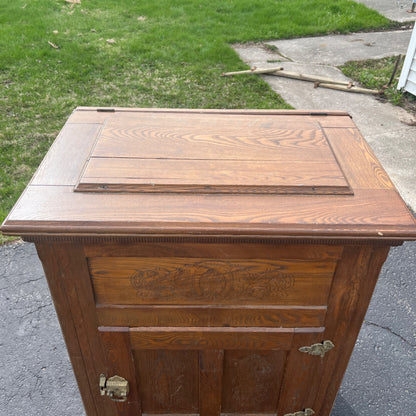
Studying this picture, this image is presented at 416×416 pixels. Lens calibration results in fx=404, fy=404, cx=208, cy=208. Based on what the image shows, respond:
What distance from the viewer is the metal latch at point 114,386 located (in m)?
1.50

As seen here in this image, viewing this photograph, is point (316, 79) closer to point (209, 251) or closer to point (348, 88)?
point (348, 88)

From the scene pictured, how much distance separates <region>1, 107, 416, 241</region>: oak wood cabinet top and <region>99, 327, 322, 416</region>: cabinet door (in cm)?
46

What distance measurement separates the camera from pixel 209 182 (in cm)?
128

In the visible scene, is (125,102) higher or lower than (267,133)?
lower

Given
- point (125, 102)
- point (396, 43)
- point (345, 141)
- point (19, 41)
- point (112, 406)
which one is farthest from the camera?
point (396, 43)

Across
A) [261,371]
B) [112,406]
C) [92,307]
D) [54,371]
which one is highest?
[92,307]

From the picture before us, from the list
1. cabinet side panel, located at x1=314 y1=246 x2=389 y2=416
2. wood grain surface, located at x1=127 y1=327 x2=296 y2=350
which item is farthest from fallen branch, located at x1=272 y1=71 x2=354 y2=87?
wood grain surface, located at x1=127 y1=327 x2=296 y2=350

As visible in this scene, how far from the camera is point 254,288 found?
1304 millimetres

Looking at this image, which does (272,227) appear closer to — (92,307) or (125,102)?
(92,307)

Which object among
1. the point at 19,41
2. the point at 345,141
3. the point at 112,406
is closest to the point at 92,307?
the point at 112,406

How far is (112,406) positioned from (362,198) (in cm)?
126

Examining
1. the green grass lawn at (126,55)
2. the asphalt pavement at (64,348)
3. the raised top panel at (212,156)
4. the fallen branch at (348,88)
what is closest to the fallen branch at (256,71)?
the green grass lawn at (126,55)

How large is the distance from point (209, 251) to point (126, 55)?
500 cm

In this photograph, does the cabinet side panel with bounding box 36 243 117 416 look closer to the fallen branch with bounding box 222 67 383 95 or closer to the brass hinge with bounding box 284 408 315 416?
the brass hinge with bounding box 284 408 315 416
